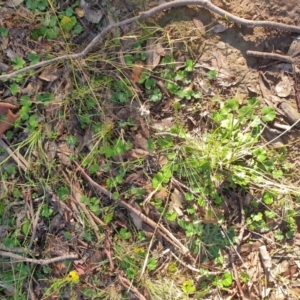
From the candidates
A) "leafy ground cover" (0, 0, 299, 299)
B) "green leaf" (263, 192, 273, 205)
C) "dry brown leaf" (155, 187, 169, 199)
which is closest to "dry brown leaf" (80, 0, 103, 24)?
"leafy ground cover" (0, 0, 299, 299)

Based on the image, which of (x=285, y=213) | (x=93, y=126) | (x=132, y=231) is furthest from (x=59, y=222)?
(x=285, y=213)

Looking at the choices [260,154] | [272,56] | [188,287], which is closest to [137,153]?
[260,154]

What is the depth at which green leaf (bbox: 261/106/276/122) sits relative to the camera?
95.0 inches

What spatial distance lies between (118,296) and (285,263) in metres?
0.96

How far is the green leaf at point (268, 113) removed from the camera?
2414mm

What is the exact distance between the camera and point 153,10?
8.05 feet

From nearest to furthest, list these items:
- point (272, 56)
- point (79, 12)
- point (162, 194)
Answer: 1. point (272, 56)
2. point (162, 194)
3. point (79, 12)

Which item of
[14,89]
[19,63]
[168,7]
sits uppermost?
[168,7]

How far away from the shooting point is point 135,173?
8.37ft

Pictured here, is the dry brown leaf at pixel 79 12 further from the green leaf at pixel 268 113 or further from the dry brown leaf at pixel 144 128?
the green leaf at pixel 268 113

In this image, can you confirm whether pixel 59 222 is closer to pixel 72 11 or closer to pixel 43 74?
pixel 43 74

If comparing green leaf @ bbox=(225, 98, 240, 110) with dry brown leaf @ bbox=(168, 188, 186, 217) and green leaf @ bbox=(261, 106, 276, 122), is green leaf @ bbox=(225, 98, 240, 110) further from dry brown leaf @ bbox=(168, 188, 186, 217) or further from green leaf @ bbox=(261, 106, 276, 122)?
dry brown leaf @ bbox=(168, 188, 186, 217)

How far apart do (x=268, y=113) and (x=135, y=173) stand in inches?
31.8

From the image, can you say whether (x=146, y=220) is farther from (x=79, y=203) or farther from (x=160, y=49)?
(x=160, y=49)
